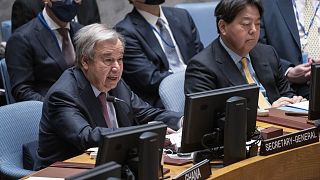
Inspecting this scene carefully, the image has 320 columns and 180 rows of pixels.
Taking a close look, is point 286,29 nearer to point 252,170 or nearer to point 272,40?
point 272,40

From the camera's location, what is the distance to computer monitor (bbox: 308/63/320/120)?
10.6 feet

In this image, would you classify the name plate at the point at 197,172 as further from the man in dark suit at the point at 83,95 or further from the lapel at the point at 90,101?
the lapel at the point at 90,101

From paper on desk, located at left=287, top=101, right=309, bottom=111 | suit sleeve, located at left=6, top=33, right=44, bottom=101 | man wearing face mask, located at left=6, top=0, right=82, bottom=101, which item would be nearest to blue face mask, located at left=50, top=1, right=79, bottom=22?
man wearing face mask, located at left=6, top=0, right=82, bottom=101

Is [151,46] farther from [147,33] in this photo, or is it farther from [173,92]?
[173,92]

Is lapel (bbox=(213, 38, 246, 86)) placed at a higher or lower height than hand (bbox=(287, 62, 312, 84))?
higher

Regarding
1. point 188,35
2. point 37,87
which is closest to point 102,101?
point 37,87

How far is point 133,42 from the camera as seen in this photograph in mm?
4676

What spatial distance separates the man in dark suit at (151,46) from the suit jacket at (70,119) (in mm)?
1111

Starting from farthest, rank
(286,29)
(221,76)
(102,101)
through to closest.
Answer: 1. (286,29)
2. (221,76)
3. (102,101)

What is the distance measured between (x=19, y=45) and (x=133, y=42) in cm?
71

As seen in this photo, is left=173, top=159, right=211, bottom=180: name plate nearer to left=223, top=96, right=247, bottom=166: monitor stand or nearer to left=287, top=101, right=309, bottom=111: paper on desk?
left=223, top=96, right=247, bottom=166: monitor stand

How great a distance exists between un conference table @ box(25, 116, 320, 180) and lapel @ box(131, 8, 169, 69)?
70.4 inches

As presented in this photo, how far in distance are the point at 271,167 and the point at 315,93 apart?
19.1 inches

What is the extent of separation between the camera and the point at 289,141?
3.07 metres
